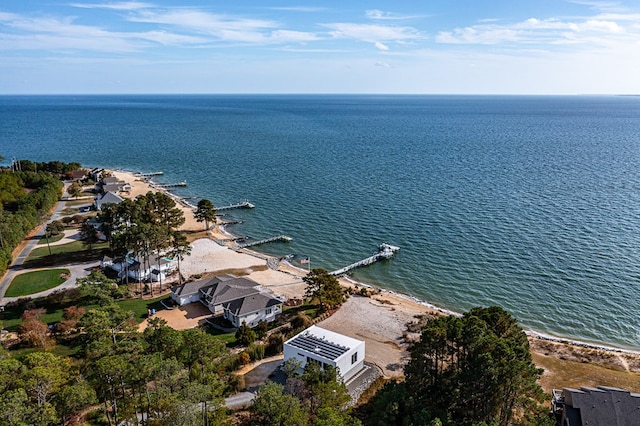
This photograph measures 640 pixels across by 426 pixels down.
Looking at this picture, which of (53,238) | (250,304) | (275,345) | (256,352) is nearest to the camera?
(256,352)

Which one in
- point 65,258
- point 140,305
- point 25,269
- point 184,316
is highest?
point 65,258

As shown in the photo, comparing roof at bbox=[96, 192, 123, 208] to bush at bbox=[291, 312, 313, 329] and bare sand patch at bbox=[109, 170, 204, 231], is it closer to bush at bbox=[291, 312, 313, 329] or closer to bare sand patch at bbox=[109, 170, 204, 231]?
bare sand patch at bbox=[109, 170, 204, 231]

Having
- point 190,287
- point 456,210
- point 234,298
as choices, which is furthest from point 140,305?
point 456,210

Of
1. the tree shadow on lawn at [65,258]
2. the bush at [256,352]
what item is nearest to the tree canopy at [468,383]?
the bush at [256,352]

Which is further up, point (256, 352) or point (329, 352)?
point (329, 352)

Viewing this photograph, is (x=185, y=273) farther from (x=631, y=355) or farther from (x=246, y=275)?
(x=631, y=355)

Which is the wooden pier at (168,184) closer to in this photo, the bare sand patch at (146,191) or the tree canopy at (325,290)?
the bare sand patch at (146,191)

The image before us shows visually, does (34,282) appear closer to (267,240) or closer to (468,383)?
(267,240)
